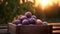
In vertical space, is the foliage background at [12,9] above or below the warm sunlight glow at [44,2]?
below

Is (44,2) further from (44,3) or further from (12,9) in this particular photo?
(12,9)

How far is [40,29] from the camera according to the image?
4.50 ft

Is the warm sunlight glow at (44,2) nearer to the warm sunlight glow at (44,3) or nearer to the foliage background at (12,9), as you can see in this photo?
the warm sunlight glow at (44,3)

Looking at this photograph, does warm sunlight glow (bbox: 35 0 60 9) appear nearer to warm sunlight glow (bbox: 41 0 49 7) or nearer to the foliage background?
warm sunlight glow (bbox: 41 0 49 7)

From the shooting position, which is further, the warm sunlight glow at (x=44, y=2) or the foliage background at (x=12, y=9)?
the warm sunlight glow at (x=44, y=2)

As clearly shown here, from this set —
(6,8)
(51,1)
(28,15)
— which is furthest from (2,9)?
(28,15)

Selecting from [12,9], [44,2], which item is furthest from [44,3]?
[12,9]

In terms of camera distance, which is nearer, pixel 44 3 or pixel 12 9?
pixel 12 9

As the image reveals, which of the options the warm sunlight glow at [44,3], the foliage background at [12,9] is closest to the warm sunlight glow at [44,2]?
the warm sunlight glow at [44,3]

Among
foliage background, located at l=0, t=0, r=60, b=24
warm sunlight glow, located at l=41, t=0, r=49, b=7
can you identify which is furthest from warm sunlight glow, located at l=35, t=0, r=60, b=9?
foliage background, located at l=0, t=0, r=60, b=24

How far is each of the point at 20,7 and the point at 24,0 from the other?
172 millimetres

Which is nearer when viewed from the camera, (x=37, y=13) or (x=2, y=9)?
(x=2, y=9)

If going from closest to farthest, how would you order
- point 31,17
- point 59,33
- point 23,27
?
point 23,27, point 31,17, point 59,33

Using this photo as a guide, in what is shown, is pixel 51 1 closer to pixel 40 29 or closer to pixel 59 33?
pixel 59 33
